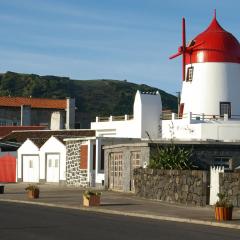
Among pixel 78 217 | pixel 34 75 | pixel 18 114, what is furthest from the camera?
pixel 34 75

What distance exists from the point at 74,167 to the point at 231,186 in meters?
21.5

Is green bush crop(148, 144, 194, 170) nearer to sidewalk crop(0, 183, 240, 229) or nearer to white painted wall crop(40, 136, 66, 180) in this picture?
sidewalk crop(0, 183, 240, 229)

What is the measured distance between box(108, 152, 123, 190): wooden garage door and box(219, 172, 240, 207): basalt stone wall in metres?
12.0

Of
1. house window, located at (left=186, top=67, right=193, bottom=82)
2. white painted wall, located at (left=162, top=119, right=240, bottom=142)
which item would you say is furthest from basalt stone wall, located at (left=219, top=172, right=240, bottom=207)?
house window, located at (left=186, top=67, right=193, bottom=82)

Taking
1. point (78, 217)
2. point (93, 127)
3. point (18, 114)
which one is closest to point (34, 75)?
point (18, 114)

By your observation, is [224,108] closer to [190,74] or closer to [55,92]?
[190,74]

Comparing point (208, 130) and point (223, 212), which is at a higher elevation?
point (208, 130)

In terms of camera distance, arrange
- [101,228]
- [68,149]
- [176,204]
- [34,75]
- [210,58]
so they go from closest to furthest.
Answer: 1. [101,228]
2. [176,204]
3. [68,149]
4. [210,58]
5. [34,75]

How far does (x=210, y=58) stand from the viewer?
54156 millimetres

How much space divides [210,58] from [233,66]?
200 cm

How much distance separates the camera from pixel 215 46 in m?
53.8

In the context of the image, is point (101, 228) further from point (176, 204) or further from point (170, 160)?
point (170, 160)

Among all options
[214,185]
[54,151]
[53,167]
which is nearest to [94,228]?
[214,185]

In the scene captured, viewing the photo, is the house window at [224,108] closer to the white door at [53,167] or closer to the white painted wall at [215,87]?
the white painted wall at [215,87]
